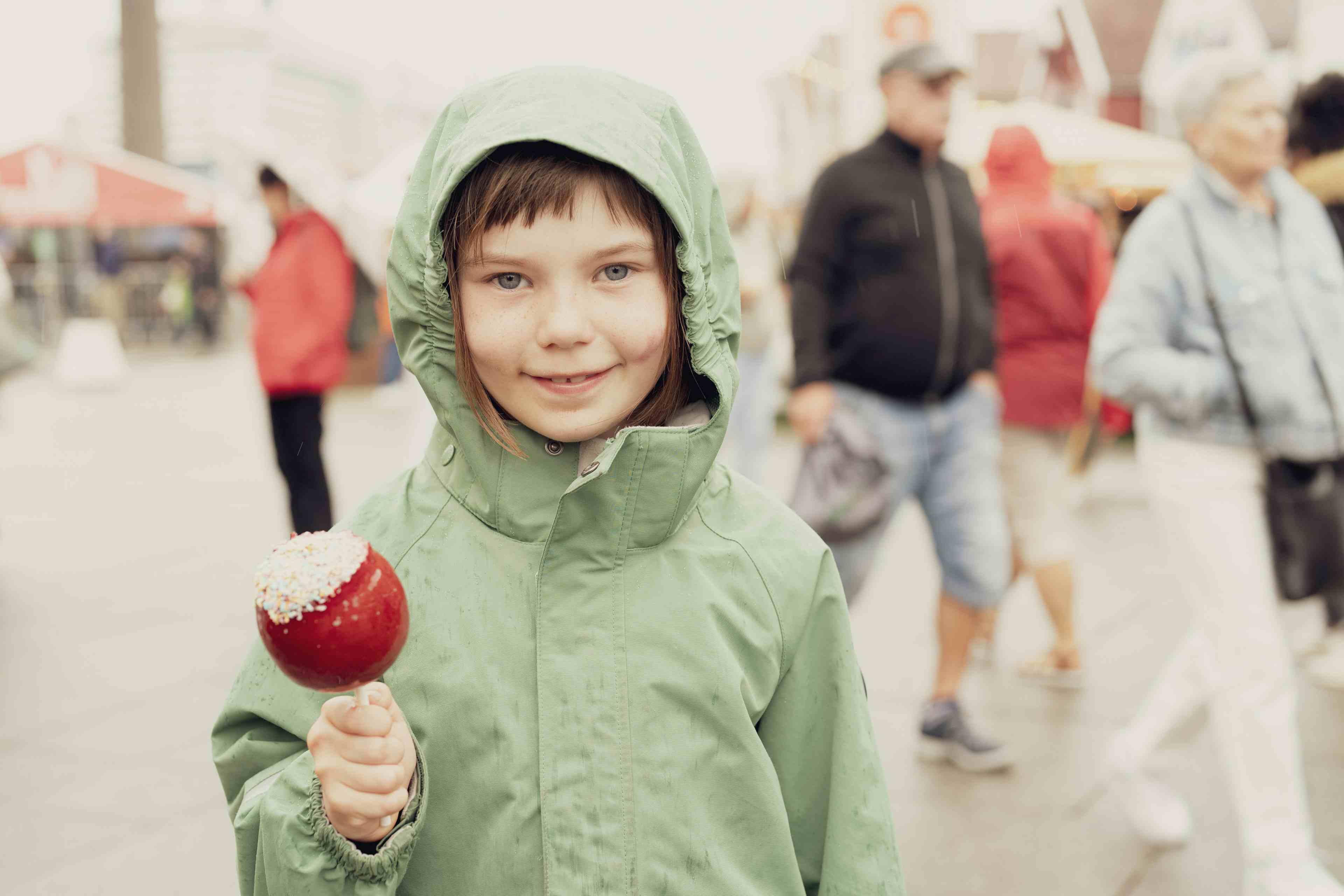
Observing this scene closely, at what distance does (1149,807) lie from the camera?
3.70m

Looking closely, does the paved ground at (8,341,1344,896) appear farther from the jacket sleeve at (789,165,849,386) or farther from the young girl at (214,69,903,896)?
the young girl at (214,69,903,896)

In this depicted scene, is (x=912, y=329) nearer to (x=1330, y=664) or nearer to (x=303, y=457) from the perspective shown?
(x=1330, y=664)

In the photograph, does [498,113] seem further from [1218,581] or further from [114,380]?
[114,380]

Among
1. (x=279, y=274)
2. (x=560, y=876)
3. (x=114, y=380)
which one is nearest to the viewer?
(x=560, y=876)

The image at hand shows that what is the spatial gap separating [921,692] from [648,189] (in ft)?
→ 12.8

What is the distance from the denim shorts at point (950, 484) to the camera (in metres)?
3.99

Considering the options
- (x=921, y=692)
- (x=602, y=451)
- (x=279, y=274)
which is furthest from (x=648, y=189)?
(x=279, y=274)

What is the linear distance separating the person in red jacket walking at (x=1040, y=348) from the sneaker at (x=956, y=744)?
0.98m

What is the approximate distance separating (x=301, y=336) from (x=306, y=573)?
15.7 ft

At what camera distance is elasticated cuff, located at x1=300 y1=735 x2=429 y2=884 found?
1.34 m

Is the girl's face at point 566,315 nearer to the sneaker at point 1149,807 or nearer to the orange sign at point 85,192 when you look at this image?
the sneaker at point 1149,807

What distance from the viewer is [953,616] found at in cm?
425

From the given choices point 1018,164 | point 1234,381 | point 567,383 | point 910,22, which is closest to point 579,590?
point 567,383

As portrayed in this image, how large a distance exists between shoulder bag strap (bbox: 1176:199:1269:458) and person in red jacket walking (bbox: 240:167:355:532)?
3807 mm
